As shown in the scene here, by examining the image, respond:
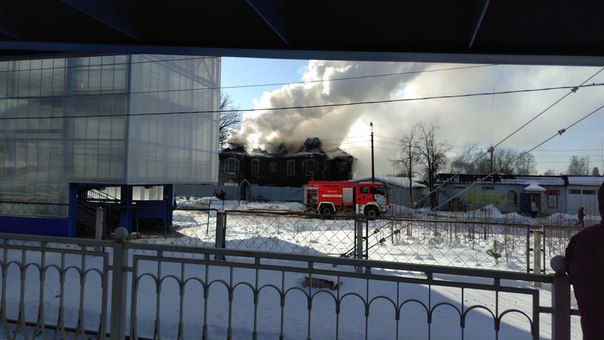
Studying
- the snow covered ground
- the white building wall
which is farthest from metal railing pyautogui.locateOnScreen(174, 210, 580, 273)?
the white building wall

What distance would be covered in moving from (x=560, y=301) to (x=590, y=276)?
414 mm

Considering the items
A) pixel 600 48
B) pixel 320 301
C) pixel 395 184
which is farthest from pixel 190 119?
pixel 395 184

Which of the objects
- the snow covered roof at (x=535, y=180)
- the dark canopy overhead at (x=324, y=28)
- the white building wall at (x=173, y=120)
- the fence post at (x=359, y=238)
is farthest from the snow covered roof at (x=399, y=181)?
the dark canopy overhead at (x=324, y=28)

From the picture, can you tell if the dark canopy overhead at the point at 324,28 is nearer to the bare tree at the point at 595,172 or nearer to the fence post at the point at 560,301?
the fence post at the point at 560,301

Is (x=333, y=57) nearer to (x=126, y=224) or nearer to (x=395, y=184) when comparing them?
(x=126, y=224)

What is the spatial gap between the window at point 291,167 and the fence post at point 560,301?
51915 mm

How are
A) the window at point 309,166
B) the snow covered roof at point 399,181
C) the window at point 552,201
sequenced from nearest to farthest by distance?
the window at point 552,201
the snow covered roof at point 399,181
the window at point 309,166

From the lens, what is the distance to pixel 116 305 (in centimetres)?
335

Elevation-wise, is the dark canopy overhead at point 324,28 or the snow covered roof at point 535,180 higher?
the dark canopy overhead at point 324,28

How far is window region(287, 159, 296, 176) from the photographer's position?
179 feet

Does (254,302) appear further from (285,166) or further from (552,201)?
(285,166)

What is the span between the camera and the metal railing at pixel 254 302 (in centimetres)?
298

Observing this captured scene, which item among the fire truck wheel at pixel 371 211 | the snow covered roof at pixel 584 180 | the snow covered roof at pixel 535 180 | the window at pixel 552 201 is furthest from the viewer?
the snow covered roof at pixel 535 180

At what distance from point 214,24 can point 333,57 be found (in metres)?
1.23
